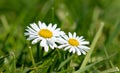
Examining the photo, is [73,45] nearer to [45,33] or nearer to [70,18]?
[45,33]

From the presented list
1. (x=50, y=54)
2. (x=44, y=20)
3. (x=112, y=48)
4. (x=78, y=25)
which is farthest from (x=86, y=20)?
(x=50, y=54)

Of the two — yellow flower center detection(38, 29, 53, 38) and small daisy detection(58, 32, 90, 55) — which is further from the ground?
yellow flower center detection(38, 29, 53, 38)

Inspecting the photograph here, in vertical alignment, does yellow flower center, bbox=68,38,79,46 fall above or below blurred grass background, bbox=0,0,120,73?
below

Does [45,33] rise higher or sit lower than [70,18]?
lower

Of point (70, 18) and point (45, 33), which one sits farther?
point (70, 18)

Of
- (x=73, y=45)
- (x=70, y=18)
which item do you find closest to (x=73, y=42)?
(x=73, y=45)

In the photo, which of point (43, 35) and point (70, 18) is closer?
Result: point (43, 35)

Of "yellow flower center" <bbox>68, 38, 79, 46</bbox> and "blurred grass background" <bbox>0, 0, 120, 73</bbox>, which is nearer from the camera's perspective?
"yellow flower center" <bbox>68, 38, 79, 46</bbox>

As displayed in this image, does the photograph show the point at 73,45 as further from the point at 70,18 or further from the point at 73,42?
the point at 70,18

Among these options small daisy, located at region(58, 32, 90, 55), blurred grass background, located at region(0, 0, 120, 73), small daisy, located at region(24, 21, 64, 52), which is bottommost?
small daisy, located at region(58, 32, 90, 55)

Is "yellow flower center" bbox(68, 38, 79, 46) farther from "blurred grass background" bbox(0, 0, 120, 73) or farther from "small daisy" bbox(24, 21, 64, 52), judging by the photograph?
"blurred grass background" bbox(0, 0, 120, 73)

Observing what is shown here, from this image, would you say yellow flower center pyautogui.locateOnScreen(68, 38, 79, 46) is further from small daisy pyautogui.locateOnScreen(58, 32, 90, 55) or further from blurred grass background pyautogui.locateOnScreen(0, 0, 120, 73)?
blurred grass background pyautogui.locateOnScreen(0, 0, 120, 73)

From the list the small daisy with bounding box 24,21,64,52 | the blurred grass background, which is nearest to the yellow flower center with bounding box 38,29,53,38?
the small daisy with bounding box 24,21,64,52
